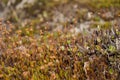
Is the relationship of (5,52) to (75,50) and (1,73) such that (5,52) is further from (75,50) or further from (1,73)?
(75,50)

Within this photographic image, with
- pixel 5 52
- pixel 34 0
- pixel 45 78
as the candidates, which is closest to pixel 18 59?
pixel 5 52

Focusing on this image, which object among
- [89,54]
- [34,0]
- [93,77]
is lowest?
[93,77]

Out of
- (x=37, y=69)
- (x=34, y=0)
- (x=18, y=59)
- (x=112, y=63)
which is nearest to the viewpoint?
(x=112, y=63)

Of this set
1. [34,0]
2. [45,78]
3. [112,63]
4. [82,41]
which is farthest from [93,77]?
[34,0]

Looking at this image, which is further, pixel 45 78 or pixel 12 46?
pixel 12 46

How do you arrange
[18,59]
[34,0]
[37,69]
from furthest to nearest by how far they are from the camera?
[34,0], [18,59], [37,69]

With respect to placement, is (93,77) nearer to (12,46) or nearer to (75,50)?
(75,50)

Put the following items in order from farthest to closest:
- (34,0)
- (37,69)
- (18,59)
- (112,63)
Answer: (34,0), (18,59), (37,69), (112,63)

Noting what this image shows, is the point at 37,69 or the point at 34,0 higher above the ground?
the point at 34,0

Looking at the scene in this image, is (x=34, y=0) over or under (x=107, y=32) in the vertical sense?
over
